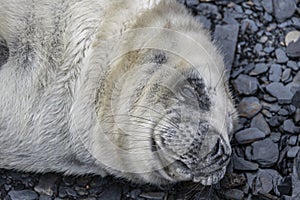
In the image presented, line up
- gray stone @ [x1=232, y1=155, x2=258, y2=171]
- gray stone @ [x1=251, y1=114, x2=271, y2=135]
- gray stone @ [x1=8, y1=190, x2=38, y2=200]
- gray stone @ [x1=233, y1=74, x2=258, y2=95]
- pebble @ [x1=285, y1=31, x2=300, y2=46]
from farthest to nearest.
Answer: pebble @ [x1=285, y1=31, x2=300, y2=46] < gray stone @ [x1=233, y1=74, x2=258, y2=95] < gray stone @ [x1=251, y1=114, x2=271, y2=135] < gray stone @ [x1=232, y1=155, x2=258, y2=171] < gray stone @ [x1=8, y1=190, x2=38, y2=200]

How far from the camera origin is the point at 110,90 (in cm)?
341

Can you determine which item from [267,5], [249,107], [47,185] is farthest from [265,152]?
[47,185]

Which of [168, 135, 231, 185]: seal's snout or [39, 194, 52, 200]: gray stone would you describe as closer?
[168, 135, 231, 185]: seal's snout

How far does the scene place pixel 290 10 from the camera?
14.4 ft

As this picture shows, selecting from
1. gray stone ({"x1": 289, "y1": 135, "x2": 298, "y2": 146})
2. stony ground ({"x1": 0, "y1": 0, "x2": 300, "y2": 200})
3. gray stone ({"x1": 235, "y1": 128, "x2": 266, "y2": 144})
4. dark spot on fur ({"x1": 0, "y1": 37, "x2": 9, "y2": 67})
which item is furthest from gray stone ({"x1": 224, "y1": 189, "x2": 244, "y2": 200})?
dark spot on fur ({"x1": 0, "y1": 37, "x2": 9, "y2": 67})

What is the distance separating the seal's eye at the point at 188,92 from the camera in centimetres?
345

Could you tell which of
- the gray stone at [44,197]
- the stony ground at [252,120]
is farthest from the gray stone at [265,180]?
the gray stone at [44,197]

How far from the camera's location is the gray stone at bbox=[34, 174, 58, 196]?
12.5 ft

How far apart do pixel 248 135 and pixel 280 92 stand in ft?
1.08

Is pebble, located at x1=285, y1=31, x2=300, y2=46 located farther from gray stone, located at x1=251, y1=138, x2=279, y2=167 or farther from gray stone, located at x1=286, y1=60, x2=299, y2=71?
gray stone, located at x1=251, y1=138, x2=279, y2=167

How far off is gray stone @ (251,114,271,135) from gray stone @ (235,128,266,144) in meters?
0.02

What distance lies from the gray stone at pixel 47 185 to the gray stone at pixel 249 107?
1081mm

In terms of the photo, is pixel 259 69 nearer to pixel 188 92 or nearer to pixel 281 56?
pixel 281 56

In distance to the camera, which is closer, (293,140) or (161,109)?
(161,109)
